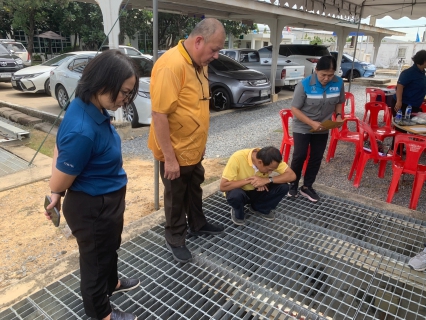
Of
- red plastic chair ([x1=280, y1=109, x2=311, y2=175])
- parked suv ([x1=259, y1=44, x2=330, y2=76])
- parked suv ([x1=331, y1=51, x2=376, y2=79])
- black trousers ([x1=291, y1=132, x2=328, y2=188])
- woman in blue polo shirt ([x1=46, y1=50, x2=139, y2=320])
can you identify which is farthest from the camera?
parked suv ([x1=331, y1=51, x2=376, y2=79])

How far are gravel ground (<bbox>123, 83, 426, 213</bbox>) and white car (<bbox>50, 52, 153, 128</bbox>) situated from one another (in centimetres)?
51

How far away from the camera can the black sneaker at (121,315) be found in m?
1.94

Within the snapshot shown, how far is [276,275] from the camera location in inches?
96.8

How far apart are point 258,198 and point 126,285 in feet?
4.87

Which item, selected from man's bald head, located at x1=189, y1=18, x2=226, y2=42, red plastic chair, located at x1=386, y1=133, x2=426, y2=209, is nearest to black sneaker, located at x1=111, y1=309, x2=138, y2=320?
man's bald head, located at x1=189, y1=18, x2=226, y2=42

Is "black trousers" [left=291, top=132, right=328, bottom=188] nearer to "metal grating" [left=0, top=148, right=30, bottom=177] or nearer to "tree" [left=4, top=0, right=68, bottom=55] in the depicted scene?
"metal grating" [left=0, top=148, right=30, bottom=177]

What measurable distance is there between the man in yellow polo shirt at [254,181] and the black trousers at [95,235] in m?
1.35

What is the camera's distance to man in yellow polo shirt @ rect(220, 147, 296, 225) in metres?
2.86

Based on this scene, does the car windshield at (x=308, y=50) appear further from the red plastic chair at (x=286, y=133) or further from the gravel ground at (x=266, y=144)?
the red plastic chair at (x=286, y=133)

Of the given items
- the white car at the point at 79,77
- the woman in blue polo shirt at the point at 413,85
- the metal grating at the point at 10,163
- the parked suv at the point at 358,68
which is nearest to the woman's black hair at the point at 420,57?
the woman in blue polo shirt at the point at 413,85

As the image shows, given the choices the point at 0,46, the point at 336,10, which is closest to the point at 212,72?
the point at 336,10

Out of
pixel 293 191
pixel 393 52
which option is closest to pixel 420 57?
pixel 293 191

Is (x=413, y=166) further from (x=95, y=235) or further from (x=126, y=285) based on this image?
(x=95, y=235)

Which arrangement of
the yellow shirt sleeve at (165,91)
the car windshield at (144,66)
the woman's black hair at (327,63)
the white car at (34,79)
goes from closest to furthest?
the yellow shirt sleeve at (165,91), the woman's black hair at (327,63), the car windshield at (144,66), the white car at (34,79)
